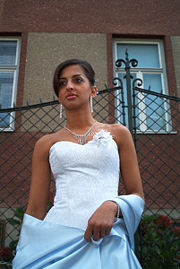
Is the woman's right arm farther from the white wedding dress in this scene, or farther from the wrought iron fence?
the wrought iron fence

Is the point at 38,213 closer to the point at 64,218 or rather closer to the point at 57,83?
the point at 64,218

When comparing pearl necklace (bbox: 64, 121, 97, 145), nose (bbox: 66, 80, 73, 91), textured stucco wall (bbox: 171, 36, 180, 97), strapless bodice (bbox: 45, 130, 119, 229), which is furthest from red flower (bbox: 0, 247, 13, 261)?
textured stucco wall (bbox: 171, 36, 180, 97)

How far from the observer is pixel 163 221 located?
3.00 meters

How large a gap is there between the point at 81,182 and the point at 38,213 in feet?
1.06

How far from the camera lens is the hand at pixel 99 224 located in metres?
1.08

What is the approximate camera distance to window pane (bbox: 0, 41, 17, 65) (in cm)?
543

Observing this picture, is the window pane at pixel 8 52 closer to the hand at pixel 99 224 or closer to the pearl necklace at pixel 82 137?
the pearl necklace at pixel 82 137

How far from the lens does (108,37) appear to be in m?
5.35

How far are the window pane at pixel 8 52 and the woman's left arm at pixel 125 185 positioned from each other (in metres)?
4.62

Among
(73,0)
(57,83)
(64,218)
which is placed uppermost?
(73,0)

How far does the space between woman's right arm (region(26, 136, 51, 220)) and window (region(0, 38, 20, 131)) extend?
3.58 metres

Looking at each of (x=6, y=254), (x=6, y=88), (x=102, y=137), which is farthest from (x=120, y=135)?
(x=6, y=88)

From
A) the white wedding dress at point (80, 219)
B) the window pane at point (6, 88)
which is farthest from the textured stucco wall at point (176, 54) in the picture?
the white wedding dress at point (80, 219)

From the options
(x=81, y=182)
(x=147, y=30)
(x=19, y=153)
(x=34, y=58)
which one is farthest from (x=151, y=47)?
(x=81, y=182)
